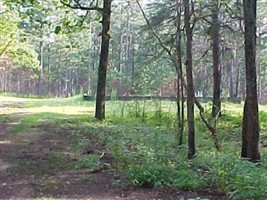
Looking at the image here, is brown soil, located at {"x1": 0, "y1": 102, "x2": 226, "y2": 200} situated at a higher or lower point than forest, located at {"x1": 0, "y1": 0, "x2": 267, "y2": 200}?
lower

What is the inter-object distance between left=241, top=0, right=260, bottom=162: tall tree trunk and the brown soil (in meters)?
2.09

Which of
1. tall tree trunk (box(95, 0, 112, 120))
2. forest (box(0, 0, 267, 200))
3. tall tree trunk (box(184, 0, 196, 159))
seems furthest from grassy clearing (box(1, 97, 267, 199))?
tall tree trunk (box(95, 0, 112, 120))

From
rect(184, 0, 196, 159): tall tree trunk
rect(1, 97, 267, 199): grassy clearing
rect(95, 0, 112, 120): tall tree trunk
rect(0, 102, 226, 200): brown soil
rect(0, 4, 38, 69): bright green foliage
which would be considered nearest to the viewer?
rect(1, 97, 267, 199): grassy clearing

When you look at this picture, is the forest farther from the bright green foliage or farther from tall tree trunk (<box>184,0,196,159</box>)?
the bright green foliage

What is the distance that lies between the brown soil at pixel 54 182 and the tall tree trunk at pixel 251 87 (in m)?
2.09

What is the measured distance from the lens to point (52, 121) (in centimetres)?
1616

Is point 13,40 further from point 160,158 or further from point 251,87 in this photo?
point 251,87

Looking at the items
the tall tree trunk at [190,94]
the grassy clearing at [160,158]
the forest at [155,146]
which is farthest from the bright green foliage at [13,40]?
the tall tree trunk at [190,94]

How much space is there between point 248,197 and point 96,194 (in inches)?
89.1

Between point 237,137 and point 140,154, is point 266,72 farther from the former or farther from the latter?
point 140,154

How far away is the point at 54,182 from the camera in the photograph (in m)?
6.72

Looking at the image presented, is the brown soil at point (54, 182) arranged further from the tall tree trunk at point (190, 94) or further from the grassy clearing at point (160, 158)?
the tall tree trunk at point (190, 94)

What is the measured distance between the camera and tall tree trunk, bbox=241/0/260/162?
7.29 metres

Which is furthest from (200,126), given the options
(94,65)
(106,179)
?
(94,65)
